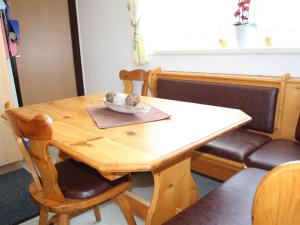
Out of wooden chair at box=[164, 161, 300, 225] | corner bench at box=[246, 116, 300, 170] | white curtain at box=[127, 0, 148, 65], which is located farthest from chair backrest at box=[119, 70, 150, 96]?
wooden chair at box=[164, 161, 300, 225]

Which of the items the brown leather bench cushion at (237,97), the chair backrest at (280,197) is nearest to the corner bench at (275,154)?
the brown leather bench cushion at (237,97)

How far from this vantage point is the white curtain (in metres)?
2.99

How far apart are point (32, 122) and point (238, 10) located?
79.0 inches

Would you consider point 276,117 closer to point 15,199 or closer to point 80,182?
point 80,182

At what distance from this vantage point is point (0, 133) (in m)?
2.58

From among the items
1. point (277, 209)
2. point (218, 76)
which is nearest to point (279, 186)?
point (277, 209)

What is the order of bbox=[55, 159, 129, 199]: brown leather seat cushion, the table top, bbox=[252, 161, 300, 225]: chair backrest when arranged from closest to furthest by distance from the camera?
bbox=[252, 161, 300, 225]: chair backrest
the table top
bbox=[55, 159, 129, 199]: brown leather seat cushion

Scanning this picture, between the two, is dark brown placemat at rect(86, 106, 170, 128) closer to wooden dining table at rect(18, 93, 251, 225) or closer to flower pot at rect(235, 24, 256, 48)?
wooden dining table at rect(18, 93, 251, 225)

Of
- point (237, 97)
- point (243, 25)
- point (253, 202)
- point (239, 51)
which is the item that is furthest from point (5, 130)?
point (253, 202)

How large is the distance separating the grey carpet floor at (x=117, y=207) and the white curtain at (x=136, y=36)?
129 cm

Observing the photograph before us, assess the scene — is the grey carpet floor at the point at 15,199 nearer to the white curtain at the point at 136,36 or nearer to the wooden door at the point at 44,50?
the wooden door at the point at 44,50

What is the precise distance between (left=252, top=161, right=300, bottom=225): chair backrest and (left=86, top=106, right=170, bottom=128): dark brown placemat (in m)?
0.83

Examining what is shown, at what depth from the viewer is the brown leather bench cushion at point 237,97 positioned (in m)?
2.13

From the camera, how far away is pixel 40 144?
1.17 meters
